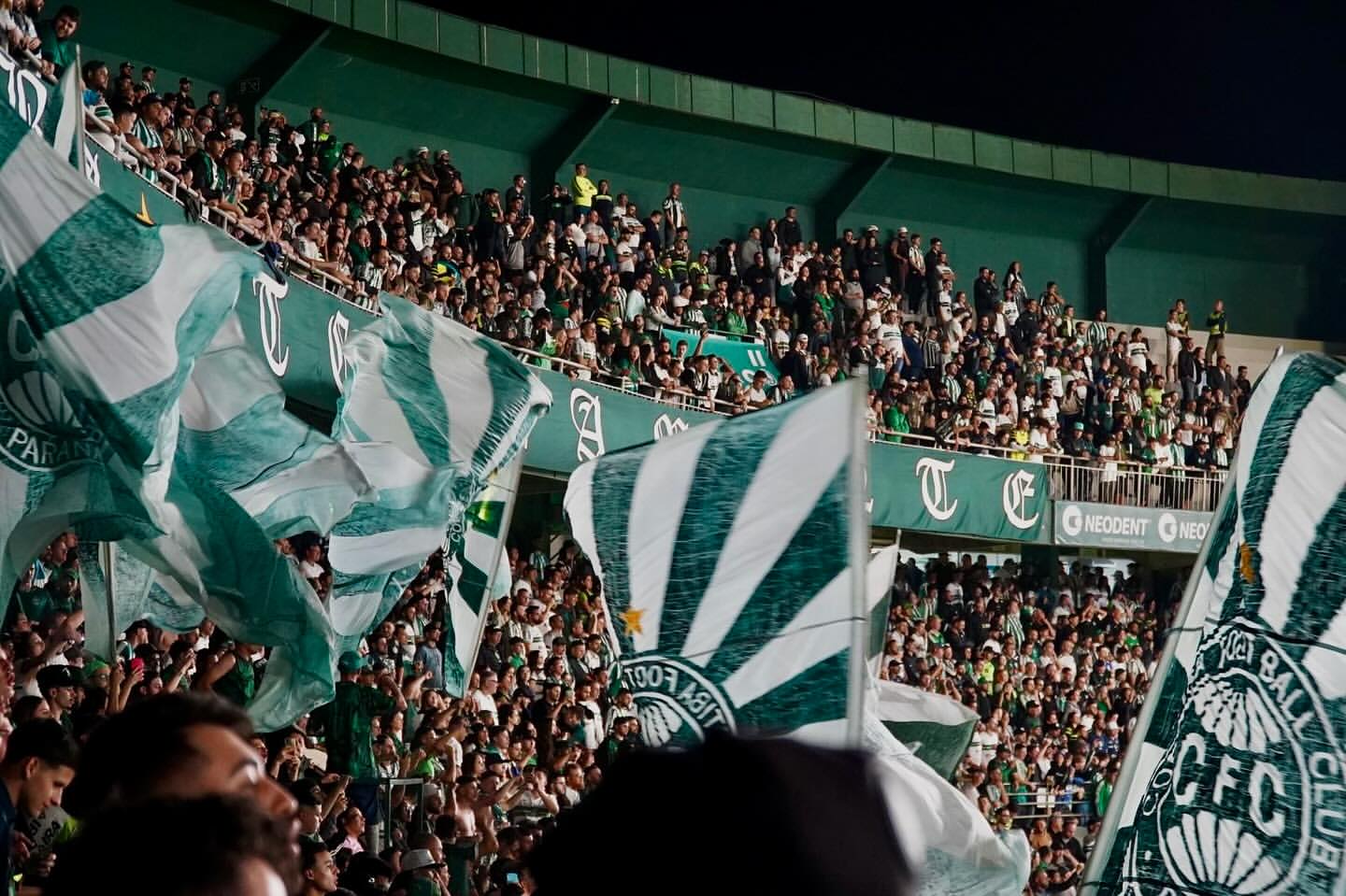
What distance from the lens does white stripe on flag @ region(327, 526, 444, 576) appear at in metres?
10.0

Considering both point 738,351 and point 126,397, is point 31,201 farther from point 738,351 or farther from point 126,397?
point 738,351

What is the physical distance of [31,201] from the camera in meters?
6.97

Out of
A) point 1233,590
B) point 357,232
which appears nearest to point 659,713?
point 1233,590

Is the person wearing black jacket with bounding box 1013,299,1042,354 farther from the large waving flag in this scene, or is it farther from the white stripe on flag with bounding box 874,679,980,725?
the large waving flag

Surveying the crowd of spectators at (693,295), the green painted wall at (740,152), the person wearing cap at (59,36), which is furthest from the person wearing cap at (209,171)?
the green painted wall at (740,152)

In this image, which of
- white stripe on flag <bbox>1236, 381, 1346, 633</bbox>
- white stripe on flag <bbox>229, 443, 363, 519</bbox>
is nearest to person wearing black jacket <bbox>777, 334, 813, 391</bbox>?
white stripe on flag <bbox>229, 443, 363, 519</bbox>

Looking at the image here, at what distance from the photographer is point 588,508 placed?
7043mm

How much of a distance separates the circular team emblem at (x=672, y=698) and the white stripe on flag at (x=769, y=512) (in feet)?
0.31

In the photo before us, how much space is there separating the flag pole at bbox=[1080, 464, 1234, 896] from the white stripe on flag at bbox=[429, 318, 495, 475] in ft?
20.6

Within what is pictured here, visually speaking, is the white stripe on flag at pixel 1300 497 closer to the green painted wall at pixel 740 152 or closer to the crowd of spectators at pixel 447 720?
the crowd of spectators at pixel 447 720

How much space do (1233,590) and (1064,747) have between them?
53.8 feet

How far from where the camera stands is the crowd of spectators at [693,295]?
1614 cm

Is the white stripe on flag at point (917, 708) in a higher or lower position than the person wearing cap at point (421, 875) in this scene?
higher

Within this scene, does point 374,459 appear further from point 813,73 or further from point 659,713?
point 813,73
